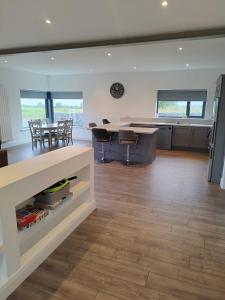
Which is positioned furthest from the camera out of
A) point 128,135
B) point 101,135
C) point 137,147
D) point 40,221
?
point 137,147

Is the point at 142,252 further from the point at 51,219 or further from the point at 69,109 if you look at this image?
the point at 69,109

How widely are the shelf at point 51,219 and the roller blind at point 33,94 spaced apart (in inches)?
245

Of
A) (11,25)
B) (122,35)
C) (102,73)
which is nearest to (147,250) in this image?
(122,35)

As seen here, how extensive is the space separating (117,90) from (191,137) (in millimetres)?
3218

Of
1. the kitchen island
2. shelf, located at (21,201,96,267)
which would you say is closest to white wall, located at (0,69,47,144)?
the kitchen island

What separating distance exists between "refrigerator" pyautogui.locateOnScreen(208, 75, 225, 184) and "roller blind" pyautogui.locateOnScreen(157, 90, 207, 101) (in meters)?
3.12

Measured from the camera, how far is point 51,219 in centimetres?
219

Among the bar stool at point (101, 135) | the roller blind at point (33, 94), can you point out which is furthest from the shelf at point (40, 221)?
the roller blind at point (33, 94)

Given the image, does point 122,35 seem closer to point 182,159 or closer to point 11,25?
point 11,25

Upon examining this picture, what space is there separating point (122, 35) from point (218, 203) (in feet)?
10.5

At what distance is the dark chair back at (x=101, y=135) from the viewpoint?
5.14 m

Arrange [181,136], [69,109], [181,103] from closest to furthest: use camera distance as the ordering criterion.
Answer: [181,136], [181,103], [69,109]

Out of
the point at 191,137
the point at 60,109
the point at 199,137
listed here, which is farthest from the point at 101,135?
the point at 60,109

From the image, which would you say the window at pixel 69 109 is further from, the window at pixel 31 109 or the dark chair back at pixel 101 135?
the dark chair back at pixel 101 135
